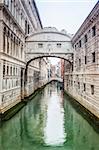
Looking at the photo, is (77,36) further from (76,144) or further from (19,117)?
(76,144)

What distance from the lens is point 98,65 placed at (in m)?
13.5

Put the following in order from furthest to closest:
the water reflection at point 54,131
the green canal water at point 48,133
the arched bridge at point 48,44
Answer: the arched bridge at point 48,44, the water reflection at point 54,131, the green canal water at point 48,133

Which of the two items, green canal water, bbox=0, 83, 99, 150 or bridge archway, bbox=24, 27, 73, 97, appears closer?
green canal water, bbox=0, 83, 99, 150

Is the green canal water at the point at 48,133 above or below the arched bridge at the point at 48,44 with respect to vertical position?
below

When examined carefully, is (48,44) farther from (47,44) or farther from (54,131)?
(54,131)

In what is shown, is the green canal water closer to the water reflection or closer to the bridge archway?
the water reflection

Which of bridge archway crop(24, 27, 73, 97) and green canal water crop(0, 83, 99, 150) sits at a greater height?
bridge archway crop(24, 27, 73, 97)

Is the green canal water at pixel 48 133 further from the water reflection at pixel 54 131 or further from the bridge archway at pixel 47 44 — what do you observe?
the bridge archway at pixel 47 44

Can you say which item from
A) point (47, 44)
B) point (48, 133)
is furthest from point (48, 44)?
point (48, 133)

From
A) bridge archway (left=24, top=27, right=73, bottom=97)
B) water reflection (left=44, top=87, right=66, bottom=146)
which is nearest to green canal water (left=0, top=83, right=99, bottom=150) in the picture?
Answer: water reflection (left=44, top=87, right=66, bottom=146)

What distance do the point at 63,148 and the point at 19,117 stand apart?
6.36 meters

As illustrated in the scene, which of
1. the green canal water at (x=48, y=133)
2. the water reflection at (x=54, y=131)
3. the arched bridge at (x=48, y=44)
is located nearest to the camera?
the green canal water at (x=48, y=133)

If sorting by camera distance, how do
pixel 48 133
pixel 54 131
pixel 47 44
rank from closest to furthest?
1. pixel 48 133
2. pixel 54 131
3. pixel 47 44

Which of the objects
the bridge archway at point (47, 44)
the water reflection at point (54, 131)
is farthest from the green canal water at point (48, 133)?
the bridge archway at point (47, 44)
